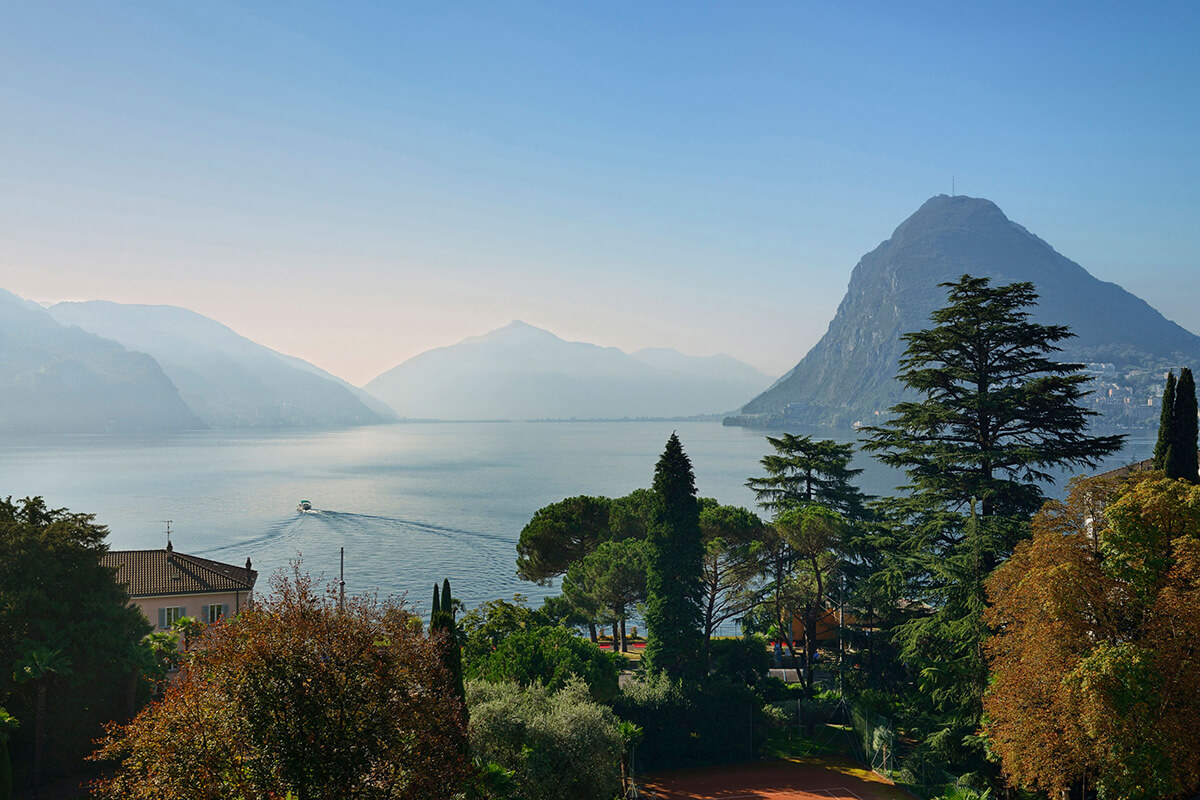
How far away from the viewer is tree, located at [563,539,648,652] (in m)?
36.2

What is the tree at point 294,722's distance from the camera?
11.5 m

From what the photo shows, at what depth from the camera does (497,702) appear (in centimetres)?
2003

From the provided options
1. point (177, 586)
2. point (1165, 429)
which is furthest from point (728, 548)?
point (177, 586)

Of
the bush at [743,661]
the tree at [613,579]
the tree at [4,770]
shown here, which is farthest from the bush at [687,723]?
the tree at [4,770]

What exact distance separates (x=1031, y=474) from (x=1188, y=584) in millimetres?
12630

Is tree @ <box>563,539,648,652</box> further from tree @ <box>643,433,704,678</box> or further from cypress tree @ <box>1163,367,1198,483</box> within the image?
cypress tree @ <box>1163,367,1198,483</box>

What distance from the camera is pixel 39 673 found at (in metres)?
22.9

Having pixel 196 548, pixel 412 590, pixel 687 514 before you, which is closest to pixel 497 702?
pixel 687 514

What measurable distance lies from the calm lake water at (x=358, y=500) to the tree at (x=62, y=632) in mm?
31016

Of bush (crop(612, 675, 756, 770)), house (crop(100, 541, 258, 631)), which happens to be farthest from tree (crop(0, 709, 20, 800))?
bush (crop(612, 675, 756, 770))

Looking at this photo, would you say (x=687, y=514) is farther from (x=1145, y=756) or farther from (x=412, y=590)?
(x=412, y=590)

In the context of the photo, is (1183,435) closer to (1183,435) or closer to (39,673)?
(1183,435)

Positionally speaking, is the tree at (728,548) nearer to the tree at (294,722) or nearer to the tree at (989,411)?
the tree at (989,411)

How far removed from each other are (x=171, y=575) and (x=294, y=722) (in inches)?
1255
